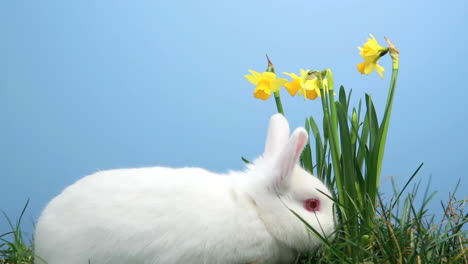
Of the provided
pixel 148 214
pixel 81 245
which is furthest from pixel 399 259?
pixel 81 245

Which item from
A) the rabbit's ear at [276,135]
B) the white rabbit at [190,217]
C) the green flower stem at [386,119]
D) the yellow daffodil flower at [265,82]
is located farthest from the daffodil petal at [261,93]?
the green flower stem at [386,119]

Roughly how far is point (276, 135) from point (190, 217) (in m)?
0.70

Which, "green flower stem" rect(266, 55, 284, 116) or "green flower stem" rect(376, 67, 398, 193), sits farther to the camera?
"green flower stem" rect(266, 55, 284, 116)

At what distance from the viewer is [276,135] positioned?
2838 millimetres

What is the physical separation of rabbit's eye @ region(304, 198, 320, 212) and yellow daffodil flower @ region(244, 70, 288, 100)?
81 centimetres

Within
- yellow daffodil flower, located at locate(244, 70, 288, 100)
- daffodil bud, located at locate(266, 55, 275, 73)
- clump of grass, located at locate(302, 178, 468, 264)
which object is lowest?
clump of grass, located at locate(302, 178, 468, 264)

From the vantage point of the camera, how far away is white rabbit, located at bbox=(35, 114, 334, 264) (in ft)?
8.00

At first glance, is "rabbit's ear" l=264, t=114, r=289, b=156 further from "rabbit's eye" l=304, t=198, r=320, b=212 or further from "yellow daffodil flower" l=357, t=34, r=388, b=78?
"yellow daffodil flower" l=357, t=34, r=388, b=78

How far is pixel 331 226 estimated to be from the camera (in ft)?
8.77

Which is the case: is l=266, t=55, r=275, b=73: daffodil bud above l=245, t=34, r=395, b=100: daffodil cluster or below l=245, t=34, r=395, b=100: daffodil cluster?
above

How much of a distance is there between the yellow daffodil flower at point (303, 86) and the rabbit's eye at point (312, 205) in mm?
795

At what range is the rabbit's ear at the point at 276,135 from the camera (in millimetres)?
2810

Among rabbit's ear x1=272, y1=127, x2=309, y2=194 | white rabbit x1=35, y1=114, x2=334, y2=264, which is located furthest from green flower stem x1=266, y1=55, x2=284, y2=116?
rabbit's ear x1=272, y1=127, x2=309, y2=194

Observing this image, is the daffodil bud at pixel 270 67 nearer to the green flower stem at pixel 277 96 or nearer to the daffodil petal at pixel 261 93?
the green flower stem at pixel 277 96
